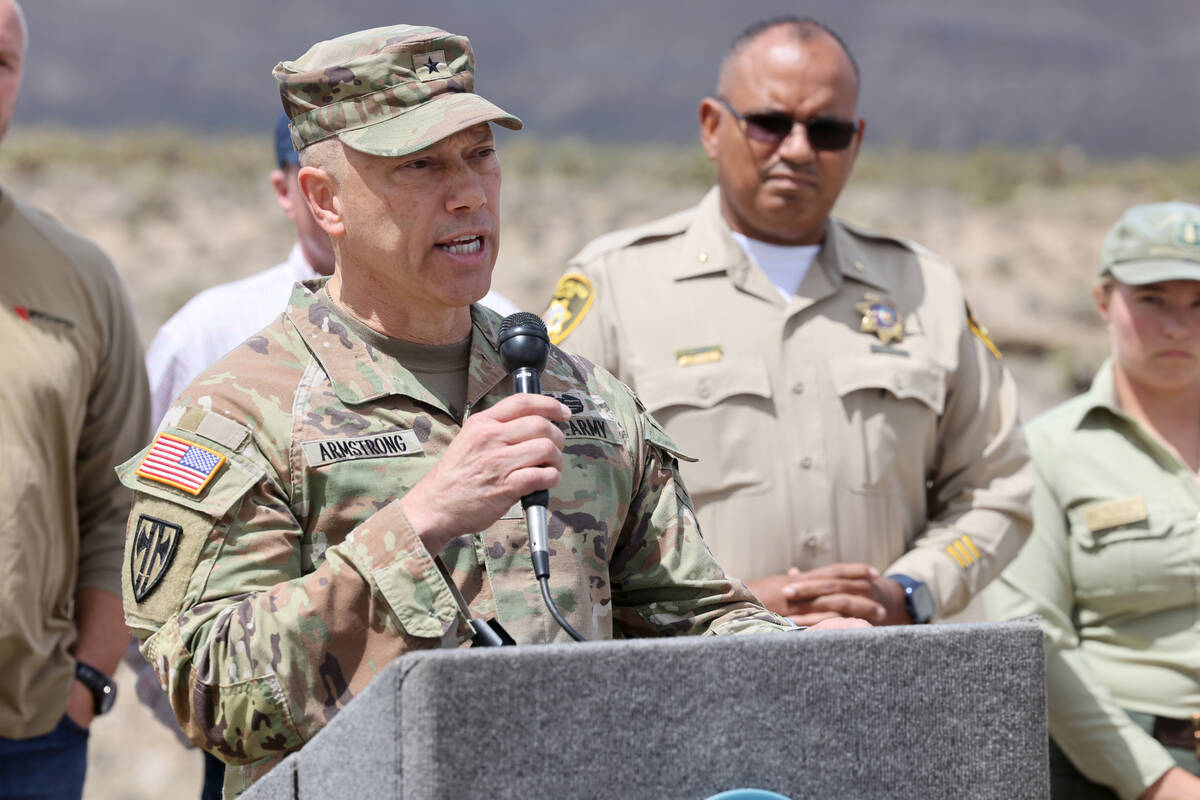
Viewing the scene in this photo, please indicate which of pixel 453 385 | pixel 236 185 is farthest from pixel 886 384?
pixel 236 185

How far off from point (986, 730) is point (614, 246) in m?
2.47

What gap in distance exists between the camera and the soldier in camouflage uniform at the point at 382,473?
1919mm

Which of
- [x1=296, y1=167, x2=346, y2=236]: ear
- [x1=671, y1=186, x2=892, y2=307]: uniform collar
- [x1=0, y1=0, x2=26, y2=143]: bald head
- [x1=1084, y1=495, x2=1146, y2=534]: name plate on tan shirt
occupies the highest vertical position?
[x1=0, y1=0, x2=26, y2=143]: bald head

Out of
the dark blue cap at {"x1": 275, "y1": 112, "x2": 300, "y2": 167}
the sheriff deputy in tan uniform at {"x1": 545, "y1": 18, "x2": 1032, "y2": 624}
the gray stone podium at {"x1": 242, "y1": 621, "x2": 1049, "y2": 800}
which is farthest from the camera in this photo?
the dark blue cap at {"x1": 275, "y1": 112, "x2": 300, "y2": 167}

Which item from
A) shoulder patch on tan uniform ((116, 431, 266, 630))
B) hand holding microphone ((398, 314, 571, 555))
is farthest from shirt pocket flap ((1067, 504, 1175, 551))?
shoulder patch on tan uniform ((116, 431, 266, 630))

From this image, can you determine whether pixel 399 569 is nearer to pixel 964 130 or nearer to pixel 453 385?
pixel 453 385

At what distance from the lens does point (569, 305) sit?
386cm

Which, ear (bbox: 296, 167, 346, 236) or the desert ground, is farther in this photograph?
the desert ground

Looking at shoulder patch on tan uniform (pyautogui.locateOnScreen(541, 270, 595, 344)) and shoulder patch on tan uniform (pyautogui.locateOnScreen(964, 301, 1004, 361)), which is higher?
shoulder patch on tan uniform (pyautogui.locateOnScreen(541, 270, 595, 344))

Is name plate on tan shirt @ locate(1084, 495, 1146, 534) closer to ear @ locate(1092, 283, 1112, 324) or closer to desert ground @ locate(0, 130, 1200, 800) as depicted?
ear @ locate(1092, 283, 1112, 324)

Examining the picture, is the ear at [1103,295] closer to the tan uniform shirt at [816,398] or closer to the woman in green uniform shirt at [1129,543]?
the woman in green uniform shirt at [1129,543]

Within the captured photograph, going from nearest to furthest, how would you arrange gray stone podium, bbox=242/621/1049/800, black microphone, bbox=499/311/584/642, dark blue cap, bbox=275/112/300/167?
1. gray stone podium, bbox=242/621/1049/800
2. black microphone, bbox=499/311/584/642
3. dark blue cap, bbox=275/112/300/167

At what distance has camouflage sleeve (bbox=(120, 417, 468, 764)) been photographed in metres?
1.90

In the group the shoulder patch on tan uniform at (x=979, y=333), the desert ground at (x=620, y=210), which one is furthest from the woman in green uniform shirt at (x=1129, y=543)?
the desert ground at (x=620, y=210)
